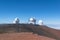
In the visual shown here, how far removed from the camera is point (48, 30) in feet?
99.0

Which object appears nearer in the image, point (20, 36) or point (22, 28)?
point (20, 36)

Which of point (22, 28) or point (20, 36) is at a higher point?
point (22, 28)

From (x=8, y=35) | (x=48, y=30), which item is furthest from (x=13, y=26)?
(x=48, y=30)

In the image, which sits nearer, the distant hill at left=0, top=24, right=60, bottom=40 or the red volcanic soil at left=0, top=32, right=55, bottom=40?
the red volcanic soil at left=0, top=32, right=55, bottom=40

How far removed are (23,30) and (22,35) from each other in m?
2.64

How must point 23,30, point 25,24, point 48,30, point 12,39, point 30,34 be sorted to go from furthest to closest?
point 48,30
point 25,24
point 23,30
point 30,34
point 12,39

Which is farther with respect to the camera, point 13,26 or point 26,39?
point 13,26

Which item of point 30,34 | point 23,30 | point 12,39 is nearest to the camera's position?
point 12,39

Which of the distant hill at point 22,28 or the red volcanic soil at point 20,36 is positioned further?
the distant hill at point 22,28

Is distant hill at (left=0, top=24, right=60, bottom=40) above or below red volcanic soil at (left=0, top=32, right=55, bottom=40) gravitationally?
above

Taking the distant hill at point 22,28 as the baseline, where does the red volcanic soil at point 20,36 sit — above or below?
below

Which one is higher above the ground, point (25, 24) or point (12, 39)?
point (25, 24)

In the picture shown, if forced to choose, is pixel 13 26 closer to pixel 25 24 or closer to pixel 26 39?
pixel 25 24

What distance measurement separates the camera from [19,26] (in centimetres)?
2717
